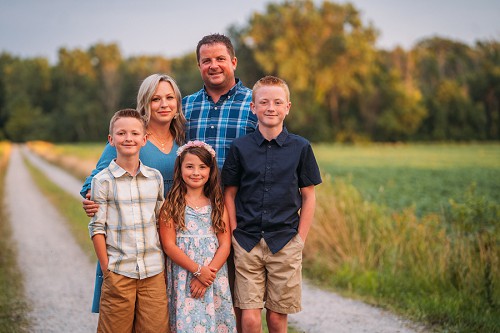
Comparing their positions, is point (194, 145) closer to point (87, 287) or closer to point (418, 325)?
point (418, 325)

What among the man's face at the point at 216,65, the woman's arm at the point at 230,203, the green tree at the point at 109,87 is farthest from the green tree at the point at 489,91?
the woman's arm at the point at 230,203

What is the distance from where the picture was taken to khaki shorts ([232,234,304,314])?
3098 mm

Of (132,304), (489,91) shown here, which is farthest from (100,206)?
(489,91)

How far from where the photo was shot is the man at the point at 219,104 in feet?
11.2

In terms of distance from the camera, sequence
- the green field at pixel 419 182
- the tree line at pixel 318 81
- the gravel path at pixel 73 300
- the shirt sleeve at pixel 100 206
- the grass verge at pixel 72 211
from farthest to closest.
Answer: the tree line at pixel 318 81 < the green field at pixel 419 182 < the grass verge at pixel 72 211 < the gravel path at pixel 73 300 < the shirt sleeve at pixel 100 206

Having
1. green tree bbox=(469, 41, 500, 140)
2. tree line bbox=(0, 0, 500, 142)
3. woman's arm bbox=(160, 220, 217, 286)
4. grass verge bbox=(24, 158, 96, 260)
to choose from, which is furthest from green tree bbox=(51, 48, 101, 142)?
woman's arm bbox=(160, 220, 217, 286)

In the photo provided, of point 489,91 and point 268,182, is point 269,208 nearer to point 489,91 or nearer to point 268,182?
point 268,182

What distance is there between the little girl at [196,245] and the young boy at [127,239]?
11cm

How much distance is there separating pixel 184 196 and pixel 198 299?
0.65 m

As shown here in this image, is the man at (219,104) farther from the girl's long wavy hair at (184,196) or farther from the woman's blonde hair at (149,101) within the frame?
the girl's long wavy hair at (184,196)

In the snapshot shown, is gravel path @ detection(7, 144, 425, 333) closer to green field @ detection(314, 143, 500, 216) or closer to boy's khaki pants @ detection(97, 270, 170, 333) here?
boy's khaki pants @ detection(97, 270, 170, 333)

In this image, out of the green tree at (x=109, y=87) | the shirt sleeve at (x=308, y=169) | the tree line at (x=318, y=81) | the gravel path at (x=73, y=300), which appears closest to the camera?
the shirt sleeve at (x=308, y=169)

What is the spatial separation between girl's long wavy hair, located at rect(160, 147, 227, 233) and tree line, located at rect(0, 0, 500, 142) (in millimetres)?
40206

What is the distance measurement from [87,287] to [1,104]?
76.5 meters
